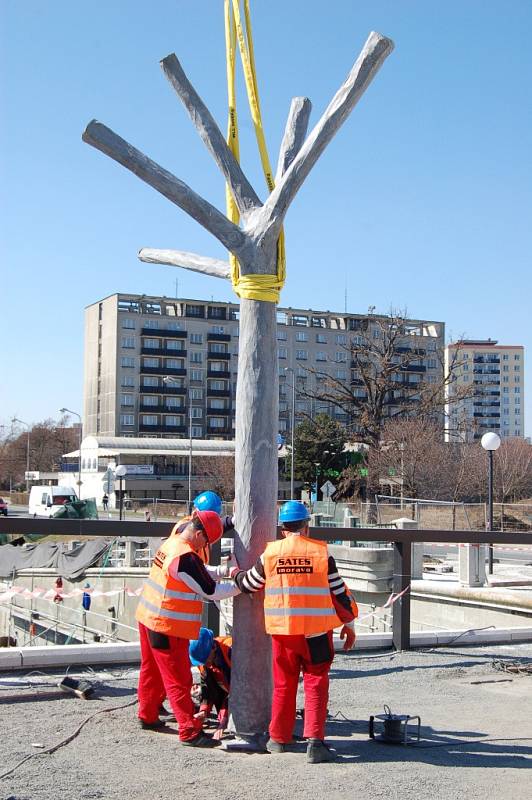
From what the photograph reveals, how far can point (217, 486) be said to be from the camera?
60750 mm

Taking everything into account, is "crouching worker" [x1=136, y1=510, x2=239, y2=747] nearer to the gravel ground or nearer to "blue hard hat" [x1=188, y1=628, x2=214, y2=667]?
the gravel ground

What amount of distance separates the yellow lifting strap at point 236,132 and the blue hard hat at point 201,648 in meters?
2.40

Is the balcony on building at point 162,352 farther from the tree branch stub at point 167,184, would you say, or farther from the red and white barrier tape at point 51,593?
the tree branch stub at point 167,184

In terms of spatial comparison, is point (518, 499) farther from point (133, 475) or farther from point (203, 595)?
point (203, 595)

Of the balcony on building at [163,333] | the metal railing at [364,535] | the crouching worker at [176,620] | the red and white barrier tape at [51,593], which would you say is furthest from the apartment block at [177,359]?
the crouching worker at [176,620]

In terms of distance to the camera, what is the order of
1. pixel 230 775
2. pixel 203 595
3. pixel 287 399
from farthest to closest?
1. pixel 287 399
2. pixel 203 595
3. pixel 230 775

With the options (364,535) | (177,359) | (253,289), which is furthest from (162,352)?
(253,289)

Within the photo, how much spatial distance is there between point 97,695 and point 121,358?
88.8 m

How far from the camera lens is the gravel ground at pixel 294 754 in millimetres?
5012

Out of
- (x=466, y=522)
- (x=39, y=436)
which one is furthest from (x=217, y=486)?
(x=39, y=436)

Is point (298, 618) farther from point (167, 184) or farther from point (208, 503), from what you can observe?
point (167, 184)

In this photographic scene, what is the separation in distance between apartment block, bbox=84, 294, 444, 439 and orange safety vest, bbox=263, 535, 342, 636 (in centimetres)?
8572

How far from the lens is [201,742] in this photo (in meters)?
5.89

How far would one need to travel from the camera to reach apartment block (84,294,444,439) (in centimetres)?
9481
